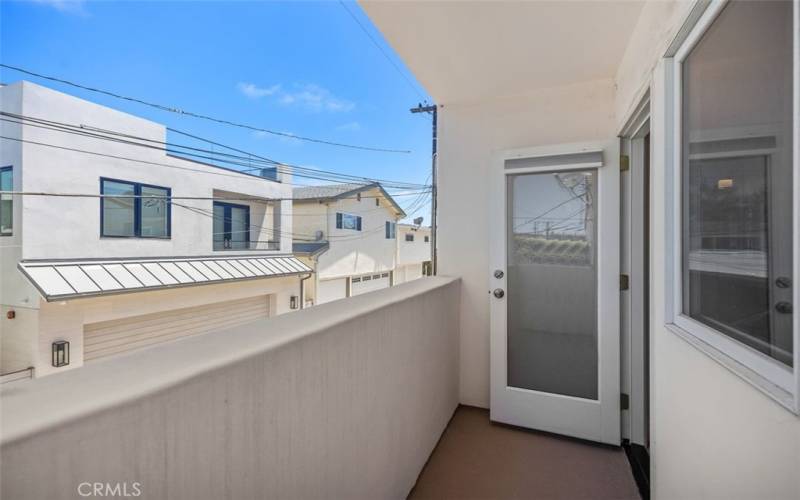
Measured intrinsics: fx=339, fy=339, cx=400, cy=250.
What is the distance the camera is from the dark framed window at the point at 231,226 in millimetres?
8508

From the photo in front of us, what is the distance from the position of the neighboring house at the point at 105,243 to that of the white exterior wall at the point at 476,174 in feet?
18.1

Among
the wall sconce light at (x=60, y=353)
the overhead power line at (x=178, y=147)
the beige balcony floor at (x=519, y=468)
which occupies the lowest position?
the wall sconce light at (x=60, y=353)

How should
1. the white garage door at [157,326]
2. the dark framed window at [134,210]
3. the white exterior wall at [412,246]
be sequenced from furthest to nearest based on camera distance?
the white exterior wall at [412,246]
the dark framed window at [134,210]
the white garage door at [157,326]

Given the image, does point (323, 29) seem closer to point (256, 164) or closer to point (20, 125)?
point (256, 164)

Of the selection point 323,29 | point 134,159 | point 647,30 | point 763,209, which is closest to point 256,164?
point 134,159

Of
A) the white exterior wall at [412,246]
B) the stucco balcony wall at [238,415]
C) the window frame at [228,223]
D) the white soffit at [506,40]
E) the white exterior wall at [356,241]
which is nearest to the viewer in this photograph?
the stucco balcony wall at [238,415]

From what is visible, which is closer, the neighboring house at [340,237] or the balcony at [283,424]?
the balcony at [283,424]

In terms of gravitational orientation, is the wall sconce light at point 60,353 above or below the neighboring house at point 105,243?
below

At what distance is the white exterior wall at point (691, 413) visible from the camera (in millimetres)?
667

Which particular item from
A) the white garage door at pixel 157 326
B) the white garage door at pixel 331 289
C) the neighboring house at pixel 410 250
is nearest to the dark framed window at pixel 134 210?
the white garage door at pixel 157 326

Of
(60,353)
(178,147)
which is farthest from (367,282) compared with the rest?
(60,353)

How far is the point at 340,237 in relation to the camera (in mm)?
11023

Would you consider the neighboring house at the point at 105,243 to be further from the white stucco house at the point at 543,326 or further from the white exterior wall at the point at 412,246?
the white exterior wall at the point at 412,246

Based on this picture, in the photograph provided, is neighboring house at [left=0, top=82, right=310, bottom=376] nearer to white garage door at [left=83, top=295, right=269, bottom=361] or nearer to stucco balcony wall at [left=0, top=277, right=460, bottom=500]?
white garage door at [left=83, top=295, right=269, bottom=361]
